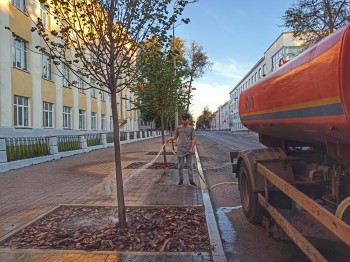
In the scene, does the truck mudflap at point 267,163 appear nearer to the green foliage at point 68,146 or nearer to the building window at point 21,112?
the green foliage at point 68,146

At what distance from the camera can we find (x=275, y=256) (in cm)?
496

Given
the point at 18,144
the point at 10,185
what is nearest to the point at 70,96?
the point at 18,144

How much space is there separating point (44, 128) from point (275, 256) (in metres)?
23.3

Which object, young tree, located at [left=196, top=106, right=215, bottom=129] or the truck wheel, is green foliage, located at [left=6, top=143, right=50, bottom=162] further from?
young tree, located at [left=196, top=106, right=215, bottom=129]

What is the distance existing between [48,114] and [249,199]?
23147 millimetres

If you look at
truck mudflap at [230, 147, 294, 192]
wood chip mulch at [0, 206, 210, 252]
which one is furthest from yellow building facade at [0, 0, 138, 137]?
truck mudflap at [230, 147, 294, 192]

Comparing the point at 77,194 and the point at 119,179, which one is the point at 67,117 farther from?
the point at 119,179

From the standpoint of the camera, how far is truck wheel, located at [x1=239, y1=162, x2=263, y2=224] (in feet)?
20.2

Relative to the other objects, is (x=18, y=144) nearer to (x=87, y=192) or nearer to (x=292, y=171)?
(x=87, y=192)

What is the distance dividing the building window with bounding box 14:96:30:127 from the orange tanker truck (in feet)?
59.7

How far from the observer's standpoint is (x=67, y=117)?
1220 inches

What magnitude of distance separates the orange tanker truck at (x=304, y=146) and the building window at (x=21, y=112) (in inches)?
716

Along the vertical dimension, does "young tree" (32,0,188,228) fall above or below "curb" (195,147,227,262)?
above

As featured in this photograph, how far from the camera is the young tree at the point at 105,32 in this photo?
A: 5492mm
